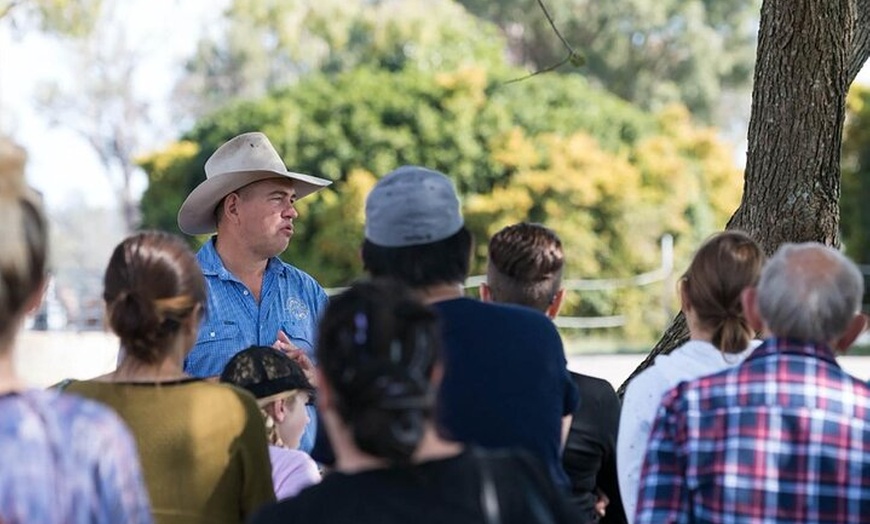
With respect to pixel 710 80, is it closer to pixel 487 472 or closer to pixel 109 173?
pixel 109 173

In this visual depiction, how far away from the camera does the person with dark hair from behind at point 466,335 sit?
10.5 ft

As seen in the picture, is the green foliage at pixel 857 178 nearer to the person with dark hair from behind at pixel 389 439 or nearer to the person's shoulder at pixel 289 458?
the person's shoulder at pixel 289 458

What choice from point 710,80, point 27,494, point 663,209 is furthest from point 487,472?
point 710,80

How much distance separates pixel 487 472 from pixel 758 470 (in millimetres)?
841

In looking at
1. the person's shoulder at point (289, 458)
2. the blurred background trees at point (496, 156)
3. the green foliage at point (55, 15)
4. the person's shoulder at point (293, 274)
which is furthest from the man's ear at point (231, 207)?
the blurred background trees at point (496, 156)

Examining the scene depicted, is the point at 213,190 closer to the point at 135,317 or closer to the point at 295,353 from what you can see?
the point at 295,353

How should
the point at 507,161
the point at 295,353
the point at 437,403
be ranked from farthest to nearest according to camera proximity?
the point at 507,161, the point at 295,353, the point at 437,403

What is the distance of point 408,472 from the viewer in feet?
8.16

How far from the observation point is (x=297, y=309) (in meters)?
5.20

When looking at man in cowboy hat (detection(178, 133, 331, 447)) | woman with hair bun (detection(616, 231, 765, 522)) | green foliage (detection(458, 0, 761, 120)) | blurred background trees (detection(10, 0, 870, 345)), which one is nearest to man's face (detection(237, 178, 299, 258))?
man in cowboy hat (detection(178, 133, 331, 447))

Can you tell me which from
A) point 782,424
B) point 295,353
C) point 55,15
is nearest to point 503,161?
point 55,15

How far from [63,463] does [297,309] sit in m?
2.61

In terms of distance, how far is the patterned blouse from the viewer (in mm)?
2555

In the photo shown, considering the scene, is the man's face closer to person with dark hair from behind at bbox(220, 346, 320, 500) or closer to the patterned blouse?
person with dark hair from behind at bbox(220, 346, 320, 500)
